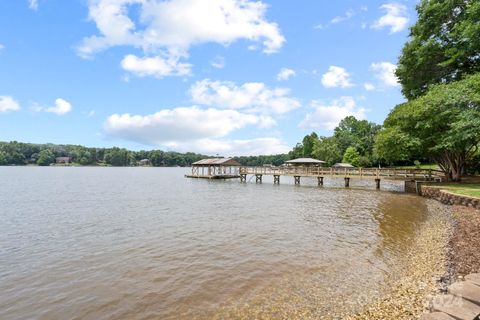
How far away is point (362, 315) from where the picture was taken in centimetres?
513

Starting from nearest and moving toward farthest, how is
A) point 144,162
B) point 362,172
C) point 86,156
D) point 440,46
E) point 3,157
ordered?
point 440,46, point 362,172, point 3,157, point 86,156, point 144,162

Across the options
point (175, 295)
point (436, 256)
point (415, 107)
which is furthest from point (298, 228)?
point (415, 107)

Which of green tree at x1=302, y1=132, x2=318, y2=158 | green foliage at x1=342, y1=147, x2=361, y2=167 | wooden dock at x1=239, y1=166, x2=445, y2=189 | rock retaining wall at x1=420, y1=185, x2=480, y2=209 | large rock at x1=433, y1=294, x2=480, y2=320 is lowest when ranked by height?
large rock at x1=433, y1=294, x2=480, y2=320

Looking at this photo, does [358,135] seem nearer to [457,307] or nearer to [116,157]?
[457,307]

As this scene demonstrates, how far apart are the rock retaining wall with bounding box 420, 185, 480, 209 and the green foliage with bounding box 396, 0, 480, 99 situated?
10684 millimetres

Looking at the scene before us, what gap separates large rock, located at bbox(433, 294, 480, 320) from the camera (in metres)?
4.03

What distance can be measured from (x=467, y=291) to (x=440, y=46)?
2908 cm

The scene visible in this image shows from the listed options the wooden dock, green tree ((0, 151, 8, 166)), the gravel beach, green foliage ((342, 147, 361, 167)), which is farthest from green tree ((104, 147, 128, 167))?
the gravel beach

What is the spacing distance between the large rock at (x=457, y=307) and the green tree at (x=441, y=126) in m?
18.3

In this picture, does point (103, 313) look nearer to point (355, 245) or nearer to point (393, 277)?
point (393, 277)

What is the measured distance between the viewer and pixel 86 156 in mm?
147750

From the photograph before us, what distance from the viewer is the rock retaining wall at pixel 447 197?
1451 cm

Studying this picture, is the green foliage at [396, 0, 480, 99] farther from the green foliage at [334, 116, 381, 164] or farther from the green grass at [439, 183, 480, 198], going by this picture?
the green foliage at [334, 116, 381, 164]

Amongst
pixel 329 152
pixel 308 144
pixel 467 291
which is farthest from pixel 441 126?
pixel 308 144
